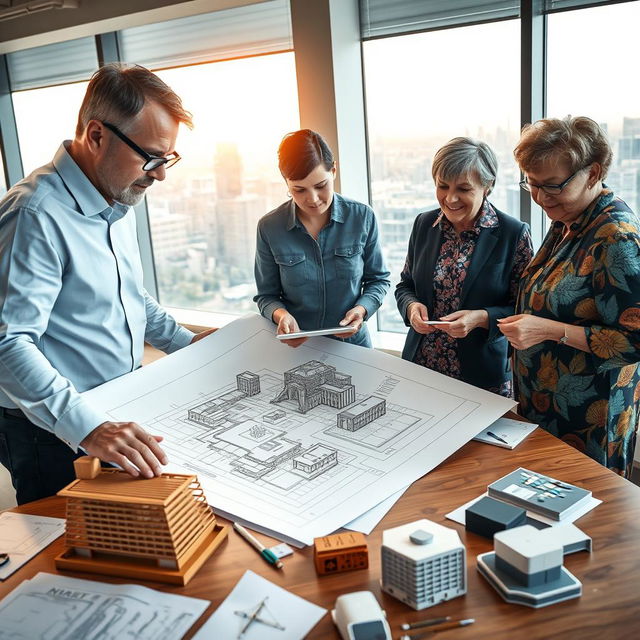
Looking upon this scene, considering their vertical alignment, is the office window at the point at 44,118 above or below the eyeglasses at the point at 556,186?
above

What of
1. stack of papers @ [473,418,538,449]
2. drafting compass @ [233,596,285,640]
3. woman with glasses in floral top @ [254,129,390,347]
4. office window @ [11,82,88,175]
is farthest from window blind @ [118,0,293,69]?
drafting compass @ [233,596,285,640]

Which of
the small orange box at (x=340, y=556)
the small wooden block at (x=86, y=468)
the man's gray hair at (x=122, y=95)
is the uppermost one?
the man's gray hair at (x=122, y=95)

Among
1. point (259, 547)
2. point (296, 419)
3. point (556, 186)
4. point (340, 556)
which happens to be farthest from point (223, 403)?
point (556, 186)

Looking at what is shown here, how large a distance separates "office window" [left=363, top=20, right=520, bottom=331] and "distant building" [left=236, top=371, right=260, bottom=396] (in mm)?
2085

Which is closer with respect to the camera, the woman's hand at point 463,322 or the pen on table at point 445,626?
the pen on table at point 445,626

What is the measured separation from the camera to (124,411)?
160 cm

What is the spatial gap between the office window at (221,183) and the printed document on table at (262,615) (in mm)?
3387

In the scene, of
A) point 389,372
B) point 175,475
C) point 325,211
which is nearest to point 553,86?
point 325,211

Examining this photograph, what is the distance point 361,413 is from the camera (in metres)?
1.58

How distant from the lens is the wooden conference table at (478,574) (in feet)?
3.21

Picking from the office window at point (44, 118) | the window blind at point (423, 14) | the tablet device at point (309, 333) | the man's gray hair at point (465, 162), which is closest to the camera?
the tablet device at point (309, 333)

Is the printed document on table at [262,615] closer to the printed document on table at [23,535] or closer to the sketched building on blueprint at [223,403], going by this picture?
the printed document on table at [23,535]

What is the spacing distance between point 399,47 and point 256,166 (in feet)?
4.24

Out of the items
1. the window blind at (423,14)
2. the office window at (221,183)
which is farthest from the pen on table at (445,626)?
the office window at (221,183)
